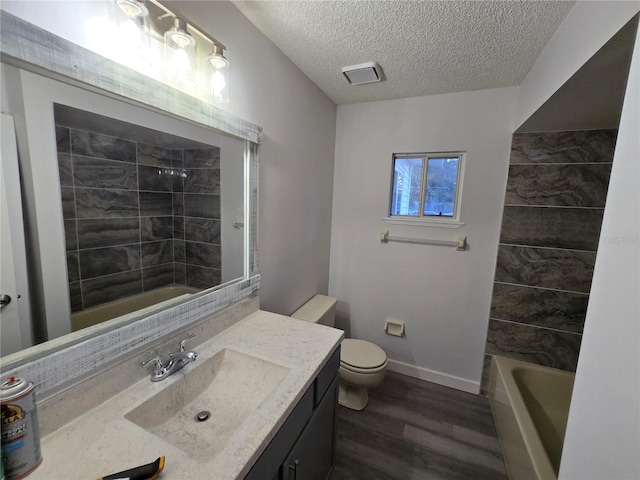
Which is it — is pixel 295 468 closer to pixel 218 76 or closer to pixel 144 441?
pixel 144 441

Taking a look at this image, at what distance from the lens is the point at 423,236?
2.27 meters

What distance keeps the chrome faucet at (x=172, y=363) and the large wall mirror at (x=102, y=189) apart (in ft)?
0.59

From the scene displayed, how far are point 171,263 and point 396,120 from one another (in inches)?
80.7

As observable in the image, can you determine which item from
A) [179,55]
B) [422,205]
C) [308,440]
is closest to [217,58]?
[179,55]

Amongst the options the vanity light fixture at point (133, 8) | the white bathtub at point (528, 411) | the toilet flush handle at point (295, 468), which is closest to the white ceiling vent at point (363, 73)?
the vanity light fixture at point (133, 8)

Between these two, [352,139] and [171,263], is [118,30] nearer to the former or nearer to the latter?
[171,263]

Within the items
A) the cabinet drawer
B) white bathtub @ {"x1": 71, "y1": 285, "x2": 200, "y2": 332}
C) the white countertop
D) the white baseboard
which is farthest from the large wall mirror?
the white baseboard

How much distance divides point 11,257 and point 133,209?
0.35 m

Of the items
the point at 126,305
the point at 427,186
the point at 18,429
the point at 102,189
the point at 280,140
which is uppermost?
the point at 280,140

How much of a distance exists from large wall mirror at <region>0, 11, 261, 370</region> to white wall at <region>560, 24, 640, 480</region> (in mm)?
1387

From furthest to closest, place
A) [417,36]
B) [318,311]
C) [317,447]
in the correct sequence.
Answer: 1. [318,311]
2. [417,36]
3. [317,447]

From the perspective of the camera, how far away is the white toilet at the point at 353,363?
186 cm

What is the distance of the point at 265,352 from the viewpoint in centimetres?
115

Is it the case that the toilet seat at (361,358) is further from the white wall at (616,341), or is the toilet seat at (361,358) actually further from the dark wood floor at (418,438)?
the white wall at (616,341)
